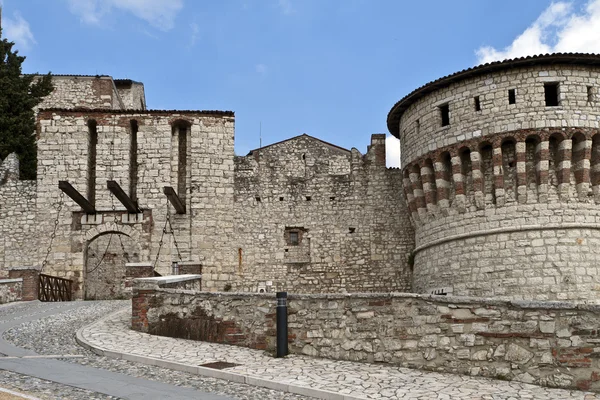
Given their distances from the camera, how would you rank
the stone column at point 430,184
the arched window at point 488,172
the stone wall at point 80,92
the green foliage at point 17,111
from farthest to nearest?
1. the stone wall at point 80,92
2. the green foliage at point 17,111
3. the stone column at point 430,184
4. the arched window at point 488,172

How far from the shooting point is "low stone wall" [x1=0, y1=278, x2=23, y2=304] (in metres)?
16.8

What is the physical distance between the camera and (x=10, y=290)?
17109mm

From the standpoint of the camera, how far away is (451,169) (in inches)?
662

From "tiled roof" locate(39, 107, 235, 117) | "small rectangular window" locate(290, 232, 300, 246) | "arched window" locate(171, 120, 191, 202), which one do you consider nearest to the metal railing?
"arched window" locate(171, 120, 191, 202)

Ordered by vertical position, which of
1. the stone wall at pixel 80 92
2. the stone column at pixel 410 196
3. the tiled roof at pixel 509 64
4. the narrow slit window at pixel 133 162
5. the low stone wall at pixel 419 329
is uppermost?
the stone wall at pixel 80 92

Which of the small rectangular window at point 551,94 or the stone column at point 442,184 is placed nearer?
the small rectangular window at point 551,94

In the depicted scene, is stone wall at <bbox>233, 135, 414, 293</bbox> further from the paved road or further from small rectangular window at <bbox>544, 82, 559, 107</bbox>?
the paved road

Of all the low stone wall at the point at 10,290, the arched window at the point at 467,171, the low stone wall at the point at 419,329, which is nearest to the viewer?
the low stone wall at the point at 419,329

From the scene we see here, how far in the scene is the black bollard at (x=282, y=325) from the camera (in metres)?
9.75

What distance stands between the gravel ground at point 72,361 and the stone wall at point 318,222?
8.00 meters

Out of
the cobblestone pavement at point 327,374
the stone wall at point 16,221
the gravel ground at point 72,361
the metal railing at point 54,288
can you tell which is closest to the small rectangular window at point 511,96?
the cobblestone pavement at point 327,374

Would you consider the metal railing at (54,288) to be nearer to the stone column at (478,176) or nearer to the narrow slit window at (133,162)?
the narrow slit window at (133,162)

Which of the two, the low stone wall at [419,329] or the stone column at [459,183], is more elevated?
the stone column at [459,183]

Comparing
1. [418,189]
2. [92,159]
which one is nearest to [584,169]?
[418,189]
